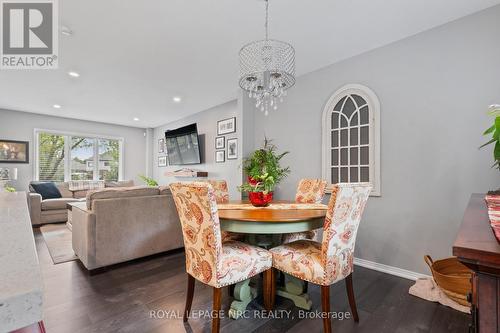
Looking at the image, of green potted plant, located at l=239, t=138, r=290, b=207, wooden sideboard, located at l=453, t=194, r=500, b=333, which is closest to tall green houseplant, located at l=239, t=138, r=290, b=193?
green potted plant, located at l=239, t=138, r=290, b=207

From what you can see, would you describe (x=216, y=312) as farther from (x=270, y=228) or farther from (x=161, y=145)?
(x=161, y=145)

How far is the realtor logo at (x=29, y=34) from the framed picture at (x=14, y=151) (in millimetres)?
2913

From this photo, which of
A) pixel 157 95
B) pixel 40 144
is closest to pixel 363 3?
pixel 157 95

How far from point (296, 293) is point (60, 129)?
21.8 ft

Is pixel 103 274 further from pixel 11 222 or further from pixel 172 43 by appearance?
pixel 172 43

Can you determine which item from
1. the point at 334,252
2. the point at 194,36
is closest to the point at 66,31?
the point at 194,36

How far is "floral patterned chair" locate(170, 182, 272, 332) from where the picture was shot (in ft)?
4.75

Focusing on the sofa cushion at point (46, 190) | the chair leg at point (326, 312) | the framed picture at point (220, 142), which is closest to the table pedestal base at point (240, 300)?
the chair leg at point (326, 312)

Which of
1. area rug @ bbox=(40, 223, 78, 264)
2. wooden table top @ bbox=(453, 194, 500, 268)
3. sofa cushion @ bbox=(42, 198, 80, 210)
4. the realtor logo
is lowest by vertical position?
area rug @ bbox=(40, 223, 78, 264)

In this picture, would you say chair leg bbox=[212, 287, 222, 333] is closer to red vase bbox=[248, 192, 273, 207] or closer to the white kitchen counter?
red vase bbox=[248, 192, 273, 207]

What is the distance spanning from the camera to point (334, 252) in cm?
157

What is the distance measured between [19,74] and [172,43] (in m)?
2.49

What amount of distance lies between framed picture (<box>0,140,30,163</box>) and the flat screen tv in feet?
9.90

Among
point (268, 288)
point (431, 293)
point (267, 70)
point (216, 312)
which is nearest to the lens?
point (216, 312)
